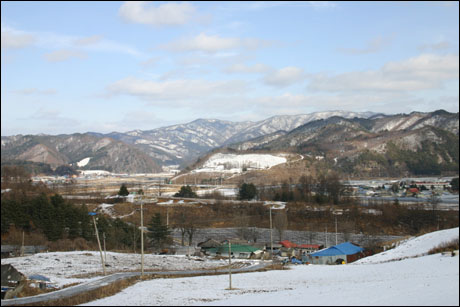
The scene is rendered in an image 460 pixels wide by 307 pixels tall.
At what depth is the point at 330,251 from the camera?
37500 mm

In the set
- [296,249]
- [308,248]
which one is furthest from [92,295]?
[308,248]

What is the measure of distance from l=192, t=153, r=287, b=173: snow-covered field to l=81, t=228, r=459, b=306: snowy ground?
4763 inches

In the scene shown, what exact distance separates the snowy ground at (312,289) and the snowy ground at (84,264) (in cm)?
636

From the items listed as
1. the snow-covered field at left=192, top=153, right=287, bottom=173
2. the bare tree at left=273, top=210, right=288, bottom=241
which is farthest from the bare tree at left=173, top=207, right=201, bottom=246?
the snow-covered field at left=192, top=153, right=287, bottom=173

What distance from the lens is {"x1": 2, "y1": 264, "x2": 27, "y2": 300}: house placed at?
16.8m

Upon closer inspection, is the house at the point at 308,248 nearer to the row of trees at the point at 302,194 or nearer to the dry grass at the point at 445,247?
the dry grass at the point at 445,247

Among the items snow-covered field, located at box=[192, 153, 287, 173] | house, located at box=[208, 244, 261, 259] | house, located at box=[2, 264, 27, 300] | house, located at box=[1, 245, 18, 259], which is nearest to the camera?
house, located at box=[2, 264, 27, 300]

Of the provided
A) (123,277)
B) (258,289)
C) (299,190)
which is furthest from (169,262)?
(299,190)

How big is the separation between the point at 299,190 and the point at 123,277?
65.2 metres

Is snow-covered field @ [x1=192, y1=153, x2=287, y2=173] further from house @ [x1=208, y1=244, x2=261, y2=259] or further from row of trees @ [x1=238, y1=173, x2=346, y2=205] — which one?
house @ [x1=208, y1=244, x2=261, y2=259]

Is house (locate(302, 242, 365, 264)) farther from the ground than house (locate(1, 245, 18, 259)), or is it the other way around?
house (locate(1, 245, 18, 259))

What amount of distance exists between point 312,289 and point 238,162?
152869 mm

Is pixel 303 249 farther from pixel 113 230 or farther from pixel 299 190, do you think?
pixel 299 190

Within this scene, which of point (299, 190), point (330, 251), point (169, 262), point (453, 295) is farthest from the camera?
point (299, 190)
